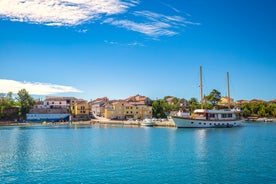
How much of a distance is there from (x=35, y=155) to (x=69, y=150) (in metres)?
4.67

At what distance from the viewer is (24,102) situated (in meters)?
120

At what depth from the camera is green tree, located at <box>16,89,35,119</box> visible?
117 meters

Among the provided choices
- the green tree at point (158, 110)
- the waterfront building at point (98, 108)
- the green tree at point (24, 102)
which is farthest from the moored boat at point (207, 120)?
the green tree at point (24, 102)

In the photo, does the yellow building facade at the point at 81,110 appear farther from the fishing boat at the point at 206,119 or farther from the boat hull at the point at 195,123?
the fishing boat at the point at 206,119

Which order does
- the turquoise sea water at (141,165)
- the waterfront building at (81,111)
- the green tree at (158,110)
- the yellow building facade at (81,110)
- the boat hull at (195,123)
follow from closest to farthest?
the turquoise sea water at (141,165)
the boat hull at (195,123)
the green tree at (158,110)
the waterfront building at (81,111)
the yellow building facade at (81,110)

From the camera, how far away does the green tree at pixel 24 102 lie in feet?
384

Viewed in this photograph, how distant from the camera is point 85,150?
122ft

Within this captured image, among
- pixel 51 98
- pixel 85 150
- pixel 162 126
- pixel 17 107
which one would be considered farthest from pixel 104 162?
pixel 51 98

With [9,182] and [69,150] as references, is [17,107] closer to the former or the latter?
[69,150]

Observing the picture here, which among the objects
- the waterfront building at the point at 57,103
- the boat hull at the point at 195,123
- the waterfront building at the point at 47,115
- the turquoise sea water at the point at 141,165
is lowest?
the turquoise sea water at the point at 141,165

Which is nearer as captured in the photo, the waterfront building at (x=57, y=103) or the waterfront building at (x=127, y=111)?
the waterfront building at (x=127, y=111)

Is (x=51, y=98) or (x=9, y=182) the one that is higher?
(x=51, y=98)

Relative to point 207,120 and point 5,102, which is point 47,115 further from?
point 207,120

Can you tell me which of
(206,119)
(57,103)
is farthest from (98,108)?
(206,119)
